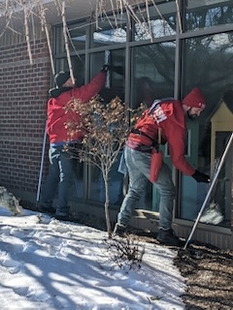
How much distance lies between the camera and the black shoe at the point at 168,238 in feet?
21.4

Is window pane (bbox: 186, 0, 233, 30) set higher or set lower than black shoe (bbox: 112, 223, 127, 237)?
higher

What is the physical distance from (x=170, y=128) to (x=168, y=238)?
1252 mm

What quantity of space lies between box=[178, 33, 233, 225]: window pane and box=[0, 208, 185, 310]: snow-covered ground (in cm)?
96

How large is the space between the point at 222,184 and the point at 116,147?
135cm

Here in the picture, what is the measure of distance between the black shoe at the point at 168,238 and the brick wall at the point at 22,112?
3.41 m

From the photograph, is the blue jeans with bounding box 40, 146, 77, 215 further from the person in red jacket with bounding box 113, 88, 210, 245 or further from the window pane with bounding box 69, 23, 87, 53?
the window pane with bounding box 69, 23, 87, 53

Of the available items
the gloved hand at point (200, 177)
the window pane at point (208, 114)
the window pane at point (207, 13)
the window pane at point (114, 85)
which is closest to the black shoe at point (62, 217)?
the window pane at point (114, 85)

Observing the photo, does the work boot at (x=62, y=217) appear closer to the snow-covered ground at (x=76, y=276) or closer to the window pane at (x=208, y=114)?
the snow-covered ground at (x=76, y=276)

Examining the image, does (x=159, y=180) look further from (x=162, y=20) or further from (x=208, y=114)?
(x=162, y=20)

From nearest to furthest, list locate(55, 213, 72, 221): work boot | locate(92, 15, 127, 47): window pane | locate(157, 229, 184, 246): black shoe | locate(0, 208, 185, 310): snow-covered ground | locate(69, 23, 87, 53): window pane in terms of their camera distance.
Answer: locate(0, 208, 185, 310): snow-covered ground → locate(157, 229, 184, 246): black shoe → locate(92, 15, 127, 47): window pane → locate(55, 213, 72, 221): work boot → locate(69, 23, 87, 53): window pane

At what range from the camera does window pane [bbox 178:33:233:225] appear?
Result: 261 inches

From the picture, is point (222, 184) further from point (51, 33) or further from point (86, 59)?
point (51, 33)

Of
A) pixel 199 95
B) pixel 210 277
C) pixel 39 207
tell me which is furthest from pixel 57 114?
pixel 210 277

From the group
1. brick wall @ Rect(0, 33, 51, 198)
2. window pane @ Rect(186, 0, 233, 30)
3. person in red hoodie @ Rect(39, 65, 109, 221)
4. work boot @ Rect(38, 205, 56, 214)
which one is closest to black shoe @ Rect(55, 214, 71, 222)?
person in red hoodie @ Rect(39, 65, 109, 221)
